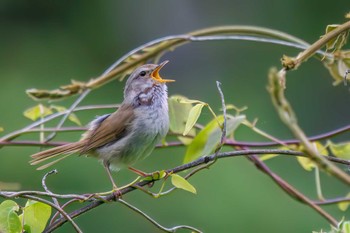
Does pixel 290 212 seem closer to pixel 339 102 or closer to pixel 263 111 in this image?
pixel 263 111

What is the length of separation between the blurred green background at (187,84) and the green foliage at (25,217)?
3723 mm

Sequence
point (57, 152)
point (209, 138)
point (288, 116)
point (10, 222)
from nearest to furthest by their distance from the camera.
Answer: point (288, 116), point (10, 222), point (209, 138), point (57, 152)

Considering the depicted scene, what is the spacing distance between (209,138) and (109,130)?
0.94 meters

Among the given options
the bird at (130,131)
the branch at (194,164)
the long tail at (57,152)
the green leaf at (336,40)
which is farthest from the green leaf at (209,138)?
the long tail at (57,152)

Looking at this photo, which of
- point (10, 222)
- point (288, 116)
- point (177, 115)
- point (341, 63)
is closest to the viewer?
point (288, 116)

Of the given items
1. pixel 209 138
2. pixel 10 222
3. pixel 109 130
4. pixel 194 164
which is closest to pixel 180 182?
pixel 194 164

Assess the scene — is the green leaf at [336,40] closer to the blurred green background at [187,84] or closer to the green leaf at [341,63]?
the green leaf at [341,63]

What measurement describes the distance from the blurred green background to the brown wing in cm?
267

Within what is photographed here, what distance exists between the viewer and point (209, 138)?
2152mm

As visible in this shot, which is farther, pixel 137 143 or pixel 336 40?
pixel 137 143

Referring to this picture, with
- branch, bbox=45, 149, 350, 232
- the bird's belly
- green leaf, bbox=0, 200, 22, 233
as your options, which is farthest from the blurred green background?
green leaf, bbox=0, 200, 22, 233

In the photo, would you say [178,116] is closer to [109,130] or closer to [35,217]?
[109,130]

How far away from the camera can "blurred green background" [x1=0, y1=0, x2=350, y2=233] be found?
6.25 metres

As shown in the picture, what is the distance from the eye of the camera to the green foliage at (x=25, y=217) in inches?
72.5
